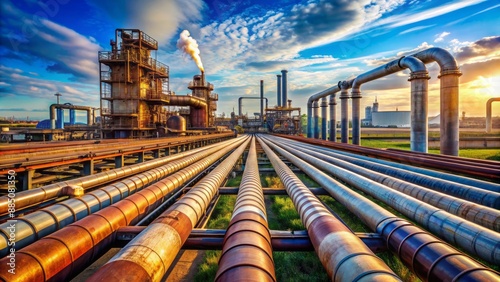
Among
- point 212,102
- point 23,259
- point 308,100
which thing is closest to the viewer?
point 23,259

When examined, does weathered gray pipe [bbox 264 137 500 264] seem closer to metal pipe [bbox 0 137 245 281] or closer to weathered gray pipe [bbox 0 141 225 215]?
metal pipe [bbox 0 137 245 281]

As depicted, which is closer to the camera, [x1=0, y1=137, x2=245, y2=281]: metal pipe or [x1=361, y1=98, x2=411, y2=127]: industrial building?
[x1=0, y1=137, x2=245, y2=281]: metal pipe

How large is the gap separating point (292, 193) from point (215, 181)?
1.77 meters

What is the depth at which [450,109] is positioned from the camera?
10133mm

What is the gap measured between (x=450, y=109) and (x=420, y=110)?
1269 millimetres

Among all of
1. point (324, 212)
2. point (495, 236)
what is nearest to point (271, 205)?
point (324, 212)

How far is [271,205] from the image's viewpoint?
25.2ft

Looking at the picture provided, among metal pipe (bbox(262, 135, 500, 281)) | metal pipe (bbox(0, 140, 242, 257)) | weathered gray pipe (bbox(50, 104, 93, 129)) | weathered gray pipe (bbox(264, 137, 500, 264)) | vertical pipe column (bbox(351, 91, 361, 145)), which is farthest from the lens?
weathered gray pipe (bbox(50, 104, 93, 129))

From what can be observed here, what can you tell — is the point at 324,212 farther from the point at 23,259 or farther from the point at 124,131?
the point at 124,131

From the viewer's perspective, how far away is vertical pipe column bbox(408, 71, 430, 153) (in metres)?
11.2

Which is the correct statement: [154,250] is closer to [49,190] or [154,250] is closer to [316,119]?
[49,190]

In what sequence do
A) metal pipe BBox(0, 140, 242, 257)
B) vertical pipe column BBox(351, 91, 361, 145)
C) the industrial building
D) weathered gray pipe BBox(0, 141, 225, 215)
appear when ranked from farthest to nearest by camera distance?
the industrial building → vertical pipe column BBox(351, 91, 361, 145) → weathered gray pipe BBox(0, 141, 225, 215) → metal pipe BBox(0, 140, 242, 257)

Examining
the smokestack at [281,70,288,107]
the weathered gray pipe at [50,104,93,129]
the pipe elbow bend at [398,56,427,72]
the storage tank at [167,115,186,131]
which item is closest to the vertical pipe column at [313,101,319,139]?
the storage tank at [167,115,186,131]

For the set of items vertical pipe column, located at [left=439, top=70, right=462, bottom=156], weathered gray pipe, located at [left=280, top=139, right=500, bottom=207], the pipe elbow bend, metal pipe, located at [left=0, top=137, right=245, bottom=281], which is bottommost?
metal pipe, located at [left=0, top=137, right=245, bottom=281]
